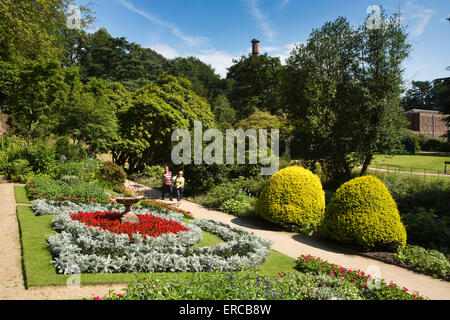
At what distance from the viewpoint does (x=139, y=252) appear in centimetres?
603

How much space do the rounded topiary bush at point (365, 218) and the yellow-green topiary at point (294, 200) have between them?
4.18 feet

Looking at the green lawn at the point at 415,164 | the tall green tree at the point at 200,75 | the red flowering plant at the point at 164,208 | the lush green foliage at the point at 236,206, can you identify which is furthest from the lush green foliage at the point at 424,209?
the tall green tree at the point at 200,75

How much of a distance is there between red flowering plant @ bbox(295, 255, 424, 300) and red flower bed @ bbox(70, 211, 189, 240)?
11.5ft

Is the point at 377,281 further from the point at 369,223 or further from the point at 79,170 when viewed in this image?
the point at 79,170

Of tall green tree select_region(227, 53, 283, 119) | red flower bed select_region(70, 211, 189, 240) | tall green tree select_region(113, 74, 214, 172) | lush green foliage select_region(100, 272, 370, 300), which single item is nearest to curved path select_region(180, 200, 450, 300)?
lush green foliage select_region(100, 272, 370, 300)

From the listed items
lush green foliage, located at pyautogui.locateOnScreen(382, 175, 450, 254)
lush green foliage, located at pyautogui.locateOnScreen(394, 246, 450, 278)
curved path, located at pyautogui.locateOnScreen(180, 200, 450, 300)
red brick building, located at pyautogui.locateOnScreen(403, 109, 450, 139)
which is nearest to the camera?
curved path, located at pyautogui.locateOnScreen(180, 200, 450, 300)

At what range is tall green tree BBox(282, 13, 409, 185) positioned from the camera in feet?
51.4

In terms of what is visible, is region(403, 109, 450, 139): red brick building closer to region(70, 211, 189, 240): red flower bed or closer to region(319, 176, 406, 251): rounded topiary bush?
region(319, 176, 406, 251): rounded topiary bush

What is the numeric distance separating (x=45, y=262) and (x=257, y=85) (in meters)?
39.6

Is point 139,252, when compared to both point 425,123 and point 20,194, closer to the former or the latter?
point 20,194

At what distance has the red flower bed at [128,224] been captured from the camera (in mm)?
7413

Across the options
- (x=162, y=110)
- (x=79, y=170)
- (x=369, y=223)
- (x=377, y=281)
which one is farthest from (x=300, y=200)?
(x=162, y=110)

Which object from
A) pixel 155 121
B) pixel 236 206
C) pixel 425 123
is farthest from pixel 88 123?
pixel 425 123
